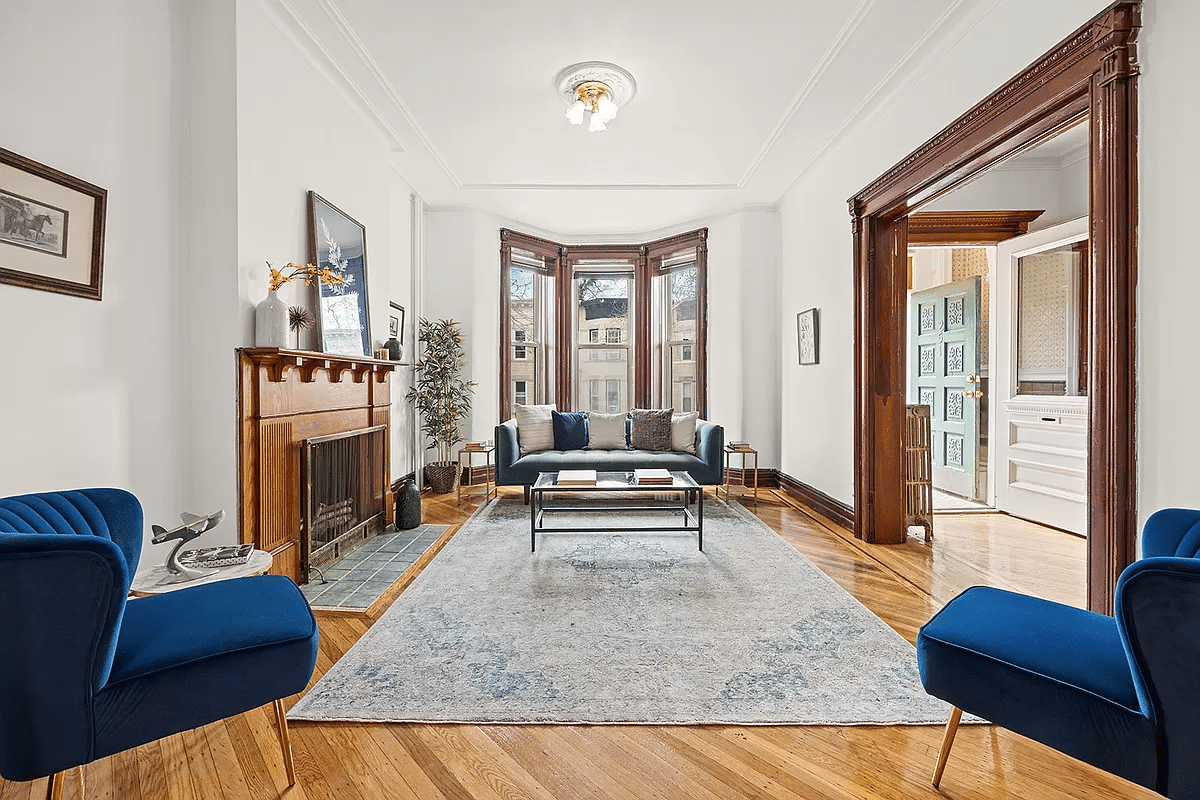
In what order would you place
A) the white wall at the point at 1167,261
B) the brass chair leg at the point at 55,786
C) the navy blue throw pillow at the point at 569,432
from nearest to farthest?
the brass chair leg at the point at 55,786 < the white wall at the point at 1167,261 < the navy blue throw pillow at the point at 569,432

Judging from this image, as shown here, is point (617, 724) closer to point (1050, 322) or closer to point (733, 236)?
point (1050, 322)

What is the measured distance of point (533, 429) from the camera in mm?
5852

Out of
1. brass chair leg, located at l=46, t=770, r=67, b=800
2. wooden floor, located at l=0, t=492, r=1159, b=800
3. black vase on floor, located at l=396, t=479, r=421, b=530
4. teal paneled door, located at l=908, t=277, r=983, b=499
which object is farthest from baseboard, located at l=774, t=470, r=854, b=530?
brass chair leg, located at l=46, t=770, r=67, b=800

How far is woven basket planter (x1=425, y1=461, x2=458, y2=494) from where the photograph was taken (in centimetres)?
600

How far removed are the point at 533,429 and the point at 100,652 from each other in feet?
14.7

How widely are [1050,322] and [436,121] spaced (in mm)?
4906

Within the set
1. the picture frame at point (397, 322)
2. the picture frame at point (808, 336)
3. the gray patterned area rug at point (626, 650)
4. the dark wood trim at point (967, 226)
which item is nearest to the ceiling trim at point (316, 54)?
the picture frame at point (397, 322)

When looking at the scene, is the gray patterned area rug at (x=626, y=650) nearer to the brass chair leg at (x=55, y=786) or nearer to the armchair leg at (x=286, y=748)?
the armchair leg at (x=286, y=748)

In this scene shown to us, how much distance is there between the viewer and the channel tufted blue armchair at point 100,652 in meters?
1.32

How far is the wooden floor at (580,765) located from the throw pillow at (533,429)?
12.3 feet

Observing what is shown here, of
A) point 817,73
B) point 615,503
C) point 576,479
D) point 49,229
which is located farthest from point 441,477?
point 817,73

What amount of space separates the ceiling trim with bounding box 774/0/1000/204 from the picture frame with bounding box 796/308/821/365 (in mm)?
1315

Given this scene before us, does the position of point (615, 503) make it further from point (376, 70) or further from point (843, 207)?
point (376, 70)

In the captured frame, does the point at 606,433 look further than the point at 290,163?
Yes
